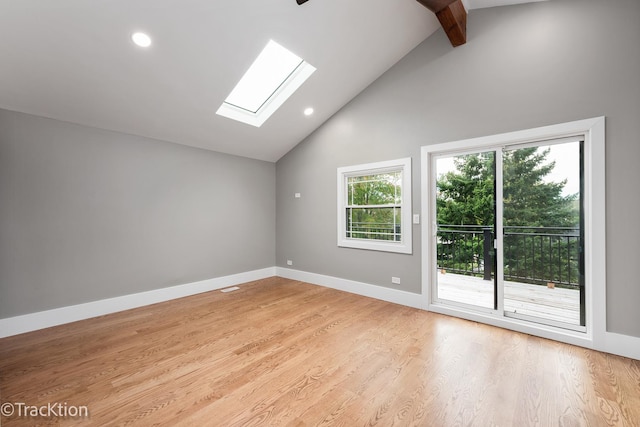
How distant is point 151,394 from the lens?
1853 millimetres

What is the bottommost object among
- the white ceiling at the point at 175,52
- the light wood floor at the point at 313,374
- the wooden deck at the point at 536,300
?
the light wood floor at the point at 313,374

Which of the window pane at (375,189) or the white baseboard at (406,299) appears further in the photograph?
the window pane at (375,189)

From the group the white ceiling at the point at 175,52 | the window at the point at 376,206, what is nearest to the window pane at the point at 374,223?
the window at the point at 376,206

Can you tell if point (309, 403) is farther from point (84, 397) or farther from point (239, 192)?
point (239, 192)

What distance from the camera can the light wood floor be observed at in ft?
5.47

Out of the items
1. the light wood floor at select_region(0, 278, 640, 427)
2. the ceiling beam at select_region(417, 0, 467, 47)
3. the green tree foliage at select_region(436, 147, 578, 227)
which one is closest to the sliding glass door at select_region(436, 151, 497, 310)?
the green tree foliage at select_region(436, 147, 578, 227)

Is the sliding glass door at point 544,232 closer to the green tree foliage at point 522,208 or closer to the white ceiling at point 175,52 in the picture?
the green tree foliage at point 522,208

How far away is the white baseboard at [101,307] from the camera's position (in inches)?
110

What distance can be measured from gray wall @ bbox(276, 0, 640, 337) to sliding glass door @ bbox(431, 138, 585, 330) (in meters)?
0.27

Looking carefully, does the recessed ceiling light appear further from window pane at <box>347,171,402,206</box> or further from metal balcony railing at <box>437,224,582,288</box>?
metal balcony railing at <box>437,224,582,288</box>

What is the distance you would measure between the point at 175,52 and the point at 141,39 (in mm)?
298

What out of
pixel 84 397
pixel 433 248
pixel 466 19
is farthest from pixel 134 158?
pixel 466 19

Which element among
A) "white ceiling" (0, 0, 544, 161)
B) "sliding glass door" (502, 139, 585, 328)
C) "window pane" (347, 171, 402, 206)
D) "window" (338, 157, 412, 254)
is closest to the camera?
"white ceiling" (0, 0, 544, 161)

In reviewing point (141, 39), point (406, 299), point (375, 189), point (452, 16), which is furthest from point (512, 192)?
point (141, 39)
